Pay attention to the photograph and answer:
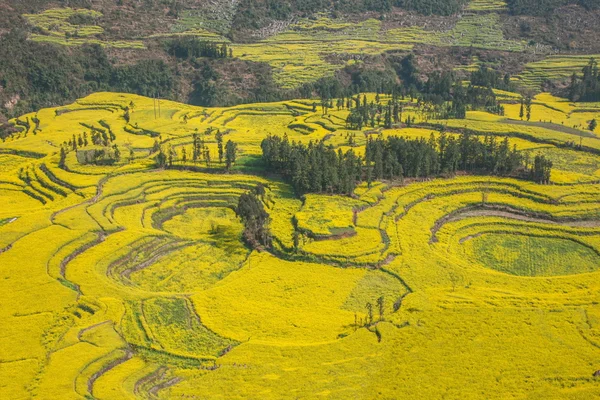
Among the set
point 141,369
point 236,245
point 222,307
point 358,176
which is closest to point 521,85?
point 358,176

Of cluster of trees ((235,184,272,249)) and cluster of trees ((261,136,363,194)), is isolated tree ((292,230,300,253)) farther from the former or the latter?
cluster of trees ((261,136,363,194))

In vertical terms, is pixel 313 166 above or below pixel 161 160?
above

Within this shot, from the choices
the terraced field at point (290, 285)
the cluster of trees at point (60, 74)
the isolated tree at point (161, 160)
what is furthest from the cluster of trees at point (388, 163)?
the cluster of trees at point (60, 74)

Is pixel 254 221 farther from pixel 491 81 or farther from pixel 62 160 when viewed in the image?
pixel 491 81

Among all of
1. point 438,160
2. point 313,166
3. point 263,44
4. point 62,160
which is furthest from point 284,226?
point 263,44

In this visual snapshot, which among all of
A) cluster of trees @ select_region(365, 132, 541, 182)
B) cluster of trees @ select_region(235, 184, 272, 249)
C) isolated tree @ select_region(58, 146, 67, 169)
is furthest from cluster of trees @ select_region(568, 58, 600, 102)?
isolated tree @ select_region(58, 146, 67, 169)

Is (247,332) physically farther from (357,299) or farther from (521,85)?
(521,85)

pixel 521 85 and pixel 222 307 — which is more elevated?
pixel 521 85
